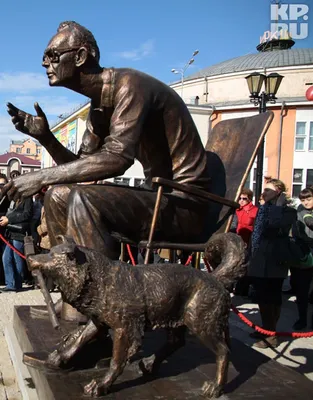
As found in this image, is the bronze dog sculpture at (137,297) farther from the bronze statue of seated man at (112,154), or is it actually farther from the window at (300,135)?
the window at (300,135)

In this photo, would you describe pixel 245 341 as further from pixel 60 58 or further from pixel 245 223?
pixel 60 58

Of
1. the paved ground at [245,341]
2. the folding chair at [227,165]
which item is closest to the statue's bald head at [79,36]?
the folding chair at [227,165]

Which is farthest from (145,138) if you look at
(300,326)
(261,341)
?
(300,326)

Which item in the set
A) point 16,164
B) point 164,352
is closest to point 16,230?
point 164,352

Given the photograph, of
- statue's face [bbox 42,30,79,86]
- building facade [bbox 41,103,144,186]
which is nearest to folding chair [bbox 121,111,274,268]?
statue's face [bbox 42,30,79,86]

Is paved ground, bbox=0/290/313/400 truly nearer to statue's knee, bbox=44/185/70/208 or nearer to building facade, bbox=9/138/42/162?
statue's knee, bbox=44/185/70/208

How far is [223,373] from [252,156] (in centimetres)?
167

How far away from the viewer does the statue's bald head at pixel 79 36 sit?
2914 millimetres

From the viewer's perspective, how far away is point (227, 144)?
382 centimetres

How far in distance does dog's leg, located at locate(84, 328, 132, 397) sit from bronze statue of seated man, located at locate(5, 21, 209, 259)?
71 centimetres

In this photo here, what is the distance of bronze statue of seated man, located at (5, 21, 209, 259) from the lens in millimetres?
2748

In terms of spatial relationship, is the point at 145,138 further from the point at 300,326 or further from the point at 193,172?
the point at 300,326

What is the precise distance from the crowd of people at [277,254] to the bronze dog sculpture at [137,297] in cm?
291

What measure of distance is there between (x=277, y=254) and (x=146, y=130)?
2.73 m
